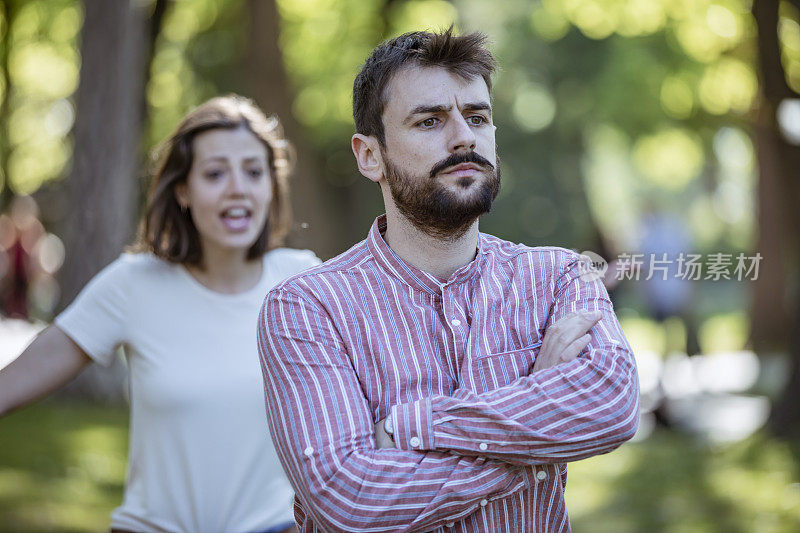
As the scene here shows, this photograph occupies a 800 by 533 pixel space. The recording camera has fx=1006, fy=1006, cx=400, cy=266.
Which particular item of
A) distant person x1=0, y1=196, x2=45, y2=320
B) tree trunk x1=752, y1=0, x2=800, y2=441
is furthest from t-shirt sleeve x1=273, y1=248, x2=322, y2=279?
distant person x1=0, y1=196, x2=45, y2=320

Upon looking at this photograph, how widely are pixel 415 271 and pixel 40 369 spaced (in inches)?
56.8

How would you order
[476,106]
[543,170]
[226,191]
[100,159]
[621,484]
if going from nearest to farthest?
[476,106] < [226,191] < [621,484] < [100,159] < [543,170]

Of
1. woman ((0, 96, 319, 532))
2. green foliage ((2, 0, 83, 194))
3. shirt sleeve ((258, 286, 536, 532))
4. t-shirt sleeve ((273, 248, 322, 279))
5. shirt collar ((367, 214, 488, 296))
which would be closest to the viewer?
shirt sleeve ((258, 286, 536, 532))

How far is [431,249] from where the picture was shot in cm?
281

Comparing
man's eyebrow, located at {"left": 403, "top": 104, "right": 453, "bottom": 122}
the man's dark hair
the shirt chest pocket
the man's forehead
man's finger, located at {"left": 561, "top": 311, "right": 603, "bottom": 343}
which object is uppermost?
the man's dark hair

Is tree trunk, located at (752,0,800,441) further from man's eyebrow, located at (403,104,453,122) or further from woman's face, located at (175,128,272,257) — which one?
man's eyebrow, located at (403,104,453,122)

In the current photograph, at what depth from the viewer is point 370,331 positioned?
2666 mm

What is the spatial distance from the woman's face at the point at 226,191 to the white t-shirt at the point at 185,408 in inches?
11.4

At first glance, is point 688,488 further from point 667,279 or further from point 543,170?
point 543,170

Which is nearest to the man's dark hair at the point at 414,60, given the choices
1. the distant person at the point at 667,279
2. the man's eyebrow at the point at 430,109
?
the man's eyebrow at the point at 430,109

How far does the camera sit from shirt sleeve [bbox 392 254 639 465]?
97.0 inches

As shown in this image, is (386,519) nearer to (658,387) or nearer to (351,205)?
(658,387)

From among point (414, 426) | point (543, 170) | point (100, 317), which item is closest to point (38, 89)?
point (543, 170)

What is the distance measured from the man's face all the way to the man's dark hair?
0.08ft
